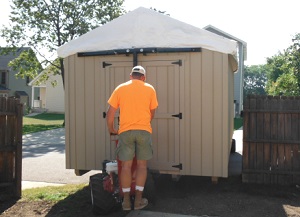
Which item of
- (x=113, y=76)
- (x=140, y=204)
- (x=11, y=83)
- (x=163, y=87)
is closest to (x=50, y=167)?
(x=113, y=76)

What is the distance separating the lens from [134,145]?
461 cm

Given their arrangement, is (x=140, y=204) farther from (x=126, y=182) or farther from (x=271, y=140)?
(x=271, y=140)

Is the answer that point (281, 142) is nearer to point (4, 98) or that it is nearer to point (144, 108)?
point (144, 108)

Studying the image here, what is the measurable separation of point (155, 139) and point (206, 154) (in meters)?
0.90

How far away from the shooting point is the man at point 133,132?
4539mm

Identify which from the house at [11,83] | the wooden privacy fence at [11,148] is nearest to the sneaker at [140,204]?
the wooden privacy fence at [11,148]

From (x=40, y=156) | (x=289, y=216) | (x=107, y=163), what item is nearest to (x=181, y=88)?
(x=107, y=163)

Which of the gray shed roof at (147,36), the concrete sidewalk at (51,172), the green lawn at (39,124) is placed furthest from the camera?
the green lawn at (39,124)

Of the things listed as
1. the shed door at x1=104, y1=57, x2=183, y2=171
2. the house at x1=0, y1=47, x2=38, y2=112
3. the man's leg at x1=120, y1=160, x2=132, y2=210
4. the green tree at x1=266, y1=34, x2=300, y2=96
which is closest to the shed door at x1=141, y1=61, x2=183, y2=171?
the shed door at x1=104, y1=57, x2=183, y2=171

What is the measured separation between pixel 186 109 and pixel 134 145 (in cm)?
155

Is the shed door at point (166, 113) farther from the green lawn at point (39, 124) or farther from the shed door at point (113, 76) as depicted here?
the green lawn at point (39, 124)

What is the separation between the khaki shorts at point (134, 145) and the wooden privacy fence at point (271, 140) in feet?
7.60

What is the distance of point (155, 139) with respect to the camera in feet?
19.8

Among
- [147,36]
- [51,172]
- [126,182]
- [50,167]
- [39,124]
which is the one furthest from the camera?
[39,124]
